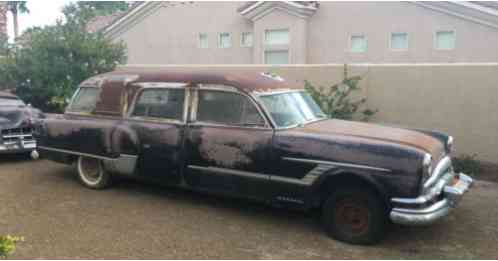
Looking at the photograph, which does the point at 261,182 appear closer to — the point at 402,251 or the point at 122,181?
the point at 402,251

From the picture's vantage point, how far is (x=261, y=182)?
5.26 m

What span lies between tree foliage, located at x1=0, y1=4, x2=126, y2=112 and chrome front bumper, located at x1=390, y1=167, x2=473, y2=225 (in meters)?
8.59

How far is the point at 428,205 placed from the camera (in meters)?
4.57

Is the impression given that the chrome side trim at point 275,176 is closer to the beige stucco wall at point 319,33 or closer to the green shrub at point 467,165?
the green shrub at point 467,165

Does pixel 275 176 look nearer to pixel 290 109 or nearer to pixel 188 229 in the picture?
pixel 290 109

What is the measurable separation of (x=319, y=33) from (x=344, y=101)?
8195 mm

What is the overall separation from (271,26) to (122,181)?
37.7ft

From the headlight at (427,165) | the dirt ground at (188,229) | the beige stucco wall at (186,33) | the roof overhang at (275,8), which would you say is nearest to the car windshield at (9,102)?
the dirt ground at (188,229)

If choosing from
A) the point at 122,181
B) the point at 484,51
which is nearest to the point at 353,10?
the point at 484,51

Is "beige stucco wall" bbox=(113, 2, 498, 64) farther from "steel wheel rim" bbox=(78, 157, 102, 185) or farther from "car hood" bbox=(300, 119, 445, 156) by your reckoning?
"steel wheel rim" bbox=(78, 157, 102, 185)

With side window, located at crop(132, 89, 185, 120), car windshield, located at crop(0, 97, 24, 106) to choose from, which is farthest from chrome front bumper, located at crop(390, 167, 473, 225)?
car windshield, located at crop(0, 97, 24, 106)

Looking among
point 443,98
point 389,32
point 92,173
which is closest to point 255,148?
point 92,173

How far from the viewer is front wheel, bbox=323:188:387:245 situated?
4.75m

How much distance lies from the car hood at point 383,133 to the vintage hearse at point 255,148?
2 centimetres
